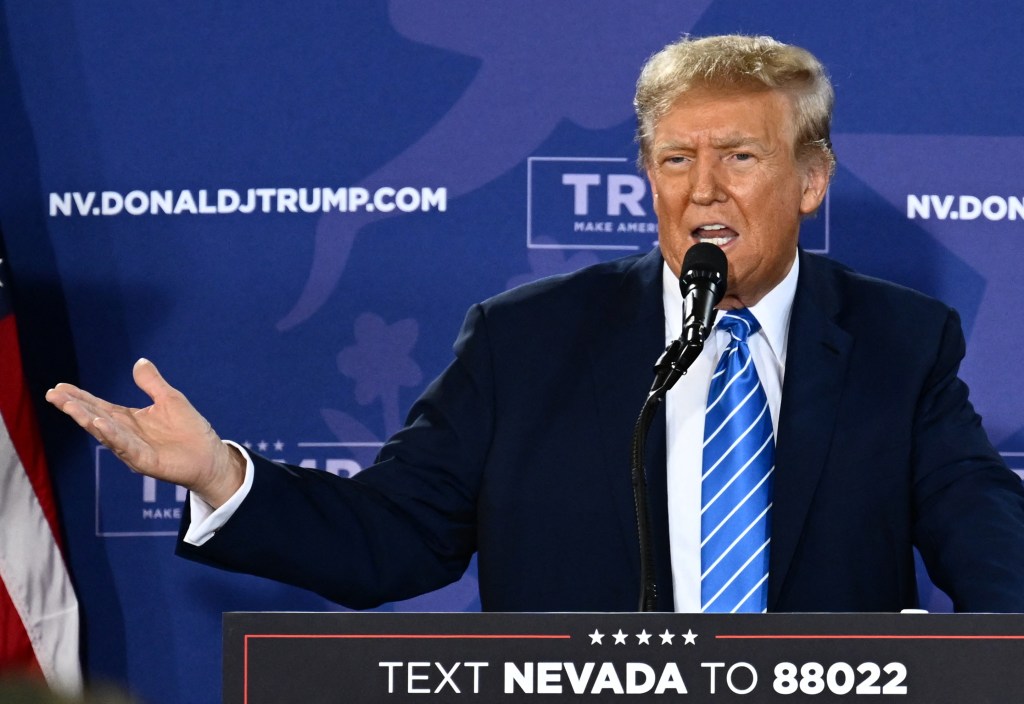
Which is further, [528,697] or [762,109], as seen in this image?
[762,109]

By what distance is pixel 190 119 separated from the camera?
10.3ft

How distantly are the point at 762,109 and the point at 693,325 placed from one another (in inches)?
29.0

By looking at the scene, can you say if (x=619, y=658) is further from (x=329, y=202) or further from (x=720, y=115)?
(x=329, y=202)

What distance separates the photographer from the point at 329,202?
3143 mm

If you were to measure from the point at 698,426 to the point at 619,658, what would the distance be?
0.92 meters

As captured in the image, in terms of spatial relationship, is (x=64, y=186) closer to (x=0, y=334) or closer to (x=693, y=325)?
(x=0, y=334)

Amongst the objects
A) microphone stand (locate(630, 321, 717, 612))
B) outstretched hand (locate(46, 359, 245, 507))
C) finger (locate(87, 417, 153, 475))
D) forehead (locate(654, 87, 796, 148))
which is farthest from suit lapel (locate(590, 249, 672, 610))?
finger (locate(87, 417, 153, 475))

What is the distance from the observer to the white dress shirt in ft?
6.56

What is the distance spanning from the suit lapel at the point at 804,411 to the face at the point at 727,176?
0.11 metres

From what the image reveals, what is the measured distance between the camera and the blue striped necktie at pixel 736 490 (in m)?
1.96

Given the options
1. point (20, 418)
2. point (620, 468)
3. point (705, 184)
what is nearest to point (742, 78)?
point (705, 184)

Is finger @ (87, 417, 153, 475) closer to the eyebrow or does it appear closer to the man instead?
the man

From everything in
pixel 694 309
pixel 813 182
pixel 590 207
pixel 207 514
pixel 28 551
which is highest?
pixel 590 207

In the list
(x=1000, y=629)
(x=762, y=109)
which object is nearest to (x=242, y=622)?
(x=1000, y=629)
